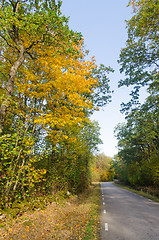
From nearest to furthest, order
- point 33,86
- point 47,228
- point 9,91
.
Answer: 1. point 47,228
2. point 9,91
3. point 33,86

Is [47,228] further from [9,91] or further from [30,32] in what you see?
[30,32]

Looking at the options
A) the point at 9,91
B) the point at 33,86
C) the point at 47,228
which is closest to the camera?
the point at 47,228

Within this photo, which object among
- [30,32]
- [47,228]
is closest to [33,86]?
[30,32]

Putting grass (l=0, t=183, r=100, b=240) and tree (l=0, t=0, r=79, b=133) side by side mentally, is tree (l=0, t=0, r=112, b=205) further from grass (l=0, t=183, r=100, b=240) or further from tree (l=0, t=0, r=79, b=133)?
grass (l=0, t=183, r=100, b=240)

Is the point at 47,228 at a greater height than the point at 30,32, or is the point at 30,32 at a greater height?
the point at 30,32

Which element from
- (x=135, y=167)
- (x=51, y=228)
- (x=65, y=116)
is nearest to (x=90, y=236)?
(x=51, y=228)

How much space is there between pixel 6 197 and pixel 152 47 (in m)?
12.9

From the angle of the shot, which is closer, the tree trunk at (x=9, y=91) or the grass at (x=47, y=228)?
the grass at (x=47, y=228)

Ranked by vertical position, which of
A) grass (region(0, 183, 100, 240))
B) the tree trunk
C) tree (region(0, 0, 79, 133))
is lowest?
grass (region(0, 183, 100, 240))

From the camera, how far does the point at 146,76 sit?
11172 mm

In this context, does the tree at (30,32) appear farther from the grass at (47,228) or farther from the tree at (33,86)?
the grass at (47,228)

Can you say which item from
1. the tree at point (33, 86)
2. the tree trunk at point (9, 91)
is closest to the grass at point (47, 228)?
the tree at point (33, 86)

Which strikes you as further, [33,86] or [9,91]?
[33,86]

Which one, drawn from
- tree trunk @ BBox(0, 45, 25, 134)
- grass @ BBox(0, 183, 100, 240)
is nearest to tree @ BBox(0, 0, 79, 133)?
tree trunk @ BBox(0, 45, 25, 134)
